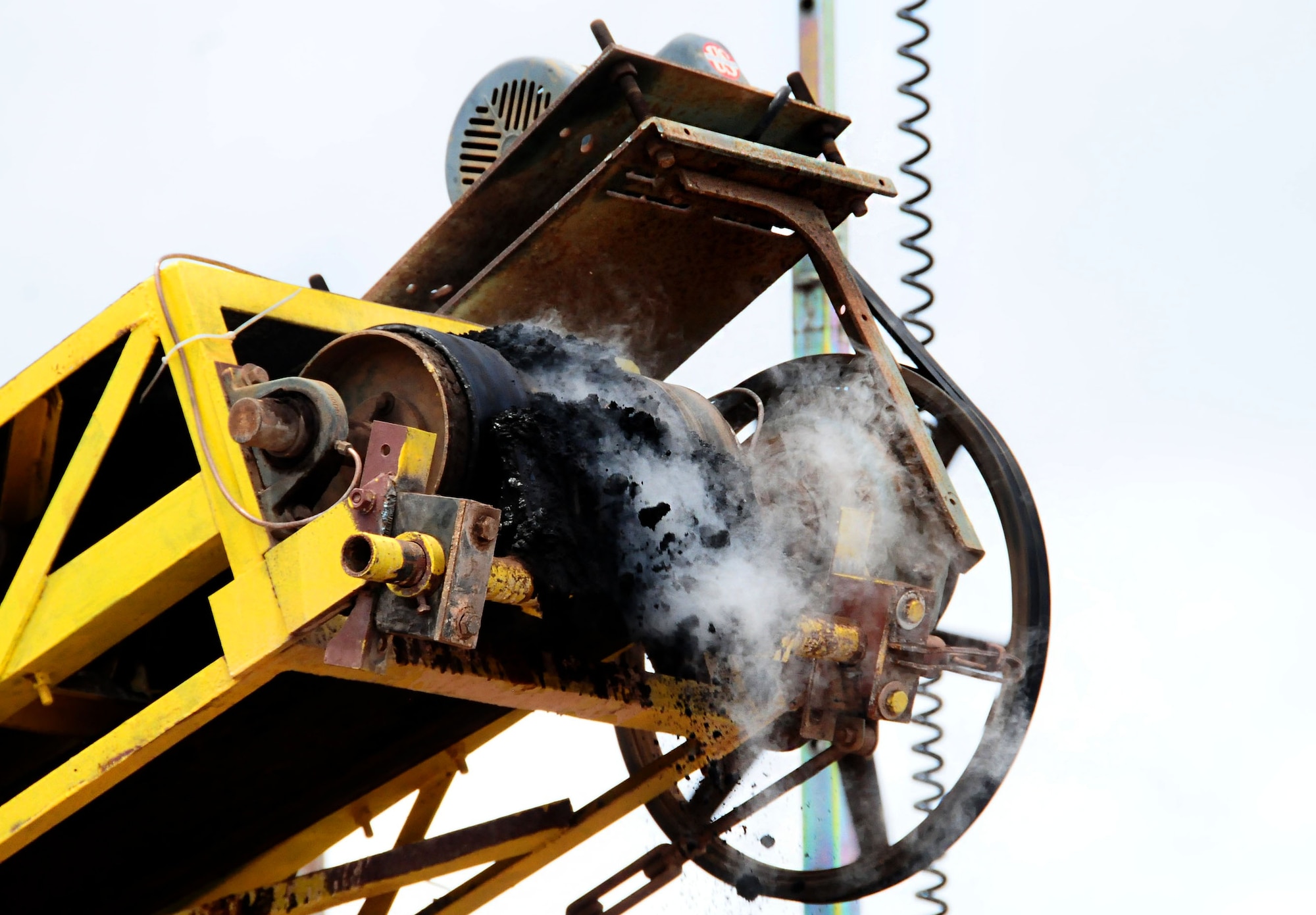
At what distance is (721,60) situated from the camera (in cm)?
335

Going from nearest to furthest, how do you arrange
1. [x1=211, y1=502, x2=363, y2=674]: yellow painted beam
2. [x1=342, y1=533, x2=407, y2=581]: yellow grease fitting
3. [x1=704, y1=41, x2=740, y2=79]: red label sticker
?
[x1=342, y1=533, x2=407, y2=581]: yellow grease fitting
[x1=211, y1=502, x2=363, y2=674]: yellow painted beam
[x1=704, y1=41, x2=740, y2=79]: red label sticker

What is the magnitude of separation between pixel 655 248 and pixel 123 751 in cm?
145

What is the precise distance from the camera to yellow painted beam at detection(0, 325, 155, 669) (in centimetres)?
270

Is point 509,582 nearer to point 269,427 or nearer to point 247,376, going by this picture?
point 269,427

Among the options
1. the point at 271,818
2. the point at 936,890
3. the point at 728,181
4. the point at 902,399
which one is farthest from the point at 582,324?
the point at 936,890

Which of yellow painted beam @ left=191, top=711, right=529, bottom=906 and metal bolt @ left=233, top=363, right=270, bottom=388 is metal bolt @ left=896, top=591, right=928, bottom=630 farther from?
metal bolt @ left=233, top=363, right=270, bottom=388

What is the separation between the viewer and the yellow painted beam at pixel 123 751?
8.03 feet

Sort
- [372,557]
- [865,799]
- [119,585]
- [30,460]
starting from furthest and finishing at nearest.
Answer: [865,799], [30,460], [119,585], [372,557]

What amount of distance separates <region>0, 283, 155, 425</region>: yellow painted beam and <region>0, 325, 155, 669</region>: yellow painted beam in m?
0.04

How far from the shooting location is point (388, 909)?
3740mm

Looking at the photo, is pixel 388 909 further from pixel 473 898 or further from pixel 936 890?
pixel 936 890

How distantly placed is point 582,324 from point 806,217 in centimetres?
54

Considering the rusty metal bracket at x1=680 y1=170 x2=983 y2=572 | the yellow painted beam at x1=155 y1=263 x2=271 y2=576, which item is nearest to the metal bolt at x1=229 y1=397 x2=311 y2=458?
the yellow painted beam at x1=155 y1=263 x2=271 y2=576

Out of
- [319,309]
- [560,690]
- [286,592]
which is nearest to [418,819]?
[560,690]
